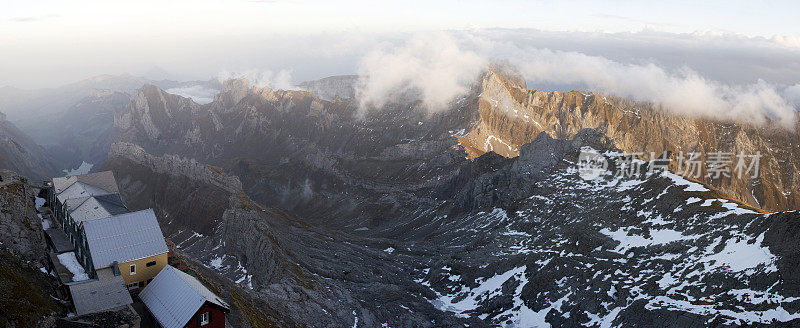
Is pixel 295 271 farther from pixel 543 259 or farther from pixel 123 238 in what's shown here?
pixel 543 259

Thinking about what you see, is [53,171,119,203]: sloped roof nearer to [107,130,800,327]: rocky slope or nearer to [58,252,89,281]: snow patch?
[58,252,89,281]: snow patch

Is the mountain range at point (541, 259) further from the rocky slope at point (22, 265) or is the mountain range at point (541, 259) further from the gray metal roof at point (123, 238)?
the rocky slope at point (22, 265)

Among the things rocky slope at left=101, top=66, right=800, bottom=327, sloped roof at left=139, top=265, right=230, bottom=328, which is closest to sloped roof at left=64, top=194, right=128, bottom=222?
rocky slope at left=101, top=66, right=800, bottom=327

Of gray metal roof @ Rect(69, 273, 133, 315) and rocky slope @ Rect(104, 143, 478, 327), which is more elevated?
gray metal roof @ Rect(69, 273, 133, 315)

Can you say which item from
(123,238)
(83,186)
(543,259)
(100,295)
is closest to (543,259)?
(543,259)

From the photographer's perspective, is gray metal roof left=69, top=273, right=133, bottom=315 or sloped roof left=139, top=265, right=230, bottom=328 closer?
gray metal roof left=69, top=273, right=133, bottom=315
